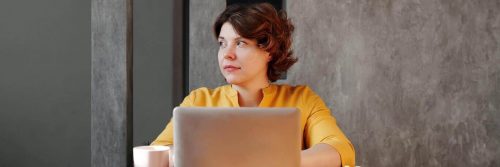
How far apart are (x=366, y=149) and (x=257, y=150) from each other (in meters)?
1.77

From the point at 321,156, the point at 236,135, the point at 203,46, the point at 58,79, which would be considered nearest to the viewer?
the point at 236,135

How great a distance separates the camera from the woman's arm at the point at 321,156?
1312 millimetres

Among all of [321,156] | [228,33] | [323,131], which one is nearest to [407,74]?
[323,131]

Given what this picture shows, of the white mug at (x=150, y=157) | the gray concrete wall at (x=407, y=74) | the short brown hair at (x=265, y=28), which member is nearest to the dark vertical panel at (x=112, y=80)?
the short brown hair at (x=265, y=28)

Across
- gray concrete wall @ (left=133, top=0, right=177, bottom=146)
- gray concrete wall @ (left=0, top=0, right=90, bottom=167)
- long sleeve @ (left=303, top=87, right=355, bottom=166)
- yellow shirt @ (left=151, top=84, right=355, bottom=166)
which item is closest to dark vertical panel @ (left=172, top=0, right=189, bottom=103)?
gray concrete wall @ (left=133, top=0, right=177, bottom=146)

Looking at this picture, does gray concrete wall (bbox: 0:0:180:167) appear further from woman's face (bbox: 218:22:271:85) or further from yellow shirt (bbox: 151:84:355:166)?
woman's face (bbox: 218:22:271:85)

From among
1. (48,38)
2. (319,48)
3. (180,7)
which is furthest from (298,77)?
(48,38)

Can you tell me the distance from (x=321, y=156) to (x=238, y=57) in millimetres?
440

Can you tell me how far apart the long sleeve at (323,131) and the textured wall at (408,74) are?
922mm

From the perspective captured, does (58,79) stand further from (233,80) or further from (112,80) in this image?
(233,80)

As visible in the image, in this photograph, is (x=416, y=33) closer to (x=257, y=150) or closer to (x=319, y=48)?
(x=319, y=48)

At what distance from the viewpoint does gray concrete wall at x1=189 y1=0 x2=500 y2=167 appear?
8.11 ft

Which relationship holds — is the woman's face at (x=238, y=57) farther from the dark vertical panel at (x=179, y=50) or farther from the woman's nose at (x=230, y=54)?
the dark vertical panel at (x=179, y=50)

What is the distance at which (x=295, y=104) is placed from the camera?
6.05 ft
